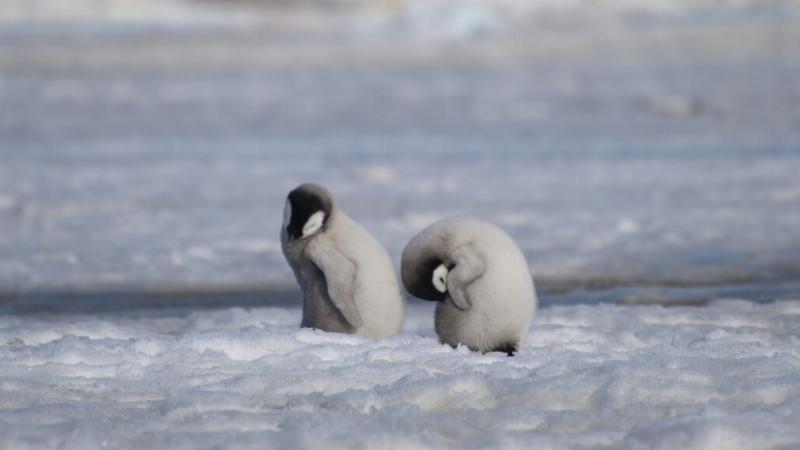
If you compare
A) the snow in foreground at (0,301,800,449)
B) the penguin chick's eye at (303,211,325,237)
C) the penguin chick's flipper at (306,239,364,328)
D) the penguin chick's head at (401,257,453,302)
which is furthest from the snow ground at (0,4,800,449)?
the penguin chick's eye at (303,211,325,237)

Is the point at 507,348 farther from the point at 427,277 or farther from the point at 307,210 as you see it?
the point at 307,210

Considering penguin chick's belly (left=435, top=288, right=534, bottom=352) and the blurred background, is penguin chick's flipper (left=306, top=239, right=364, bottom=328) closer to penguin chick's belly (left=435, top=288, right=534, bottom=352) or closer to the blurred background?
penguin chick's belly (left=435, top=288, right=534, bottom=352)

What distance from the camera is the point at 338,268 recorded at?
4121 millimetres

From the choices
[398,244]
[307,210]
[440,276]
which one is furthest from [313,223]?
[398,244]

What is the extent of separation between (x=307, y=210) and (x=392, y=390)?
2.78 ft

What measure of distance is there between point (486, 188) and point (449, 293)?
6.19 metres

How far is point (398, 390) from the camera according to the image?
138 inches

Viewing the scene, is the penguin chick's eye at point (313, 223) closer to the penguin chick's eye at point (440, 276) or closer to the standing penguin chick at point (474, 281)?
the standing penguin chick at point (474, 281)

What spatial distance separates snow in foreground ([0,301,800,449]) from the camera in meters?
3.08

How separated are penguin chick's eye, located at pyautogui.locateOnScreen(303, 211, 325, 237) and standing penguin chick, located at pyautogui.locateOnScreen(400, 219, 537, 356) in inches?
11.5

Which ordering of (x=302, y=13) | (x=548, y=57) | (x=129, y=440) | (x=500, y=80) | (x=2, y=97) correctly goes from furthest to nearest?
1. (x=302, y=13)
2. (x=548, y=57)
3. (x=500, y=80)
4. (x=2, y=97)
5. (x=129, y=440)

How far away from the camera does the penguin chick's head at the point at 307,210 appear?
4.14m

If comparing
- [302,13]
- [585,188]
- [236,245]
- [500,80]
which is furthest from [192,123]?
[302,13]

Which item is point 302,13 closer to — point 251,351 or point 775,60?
point 775,60
